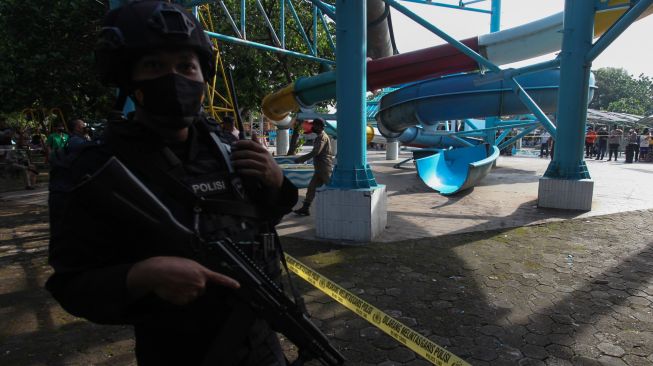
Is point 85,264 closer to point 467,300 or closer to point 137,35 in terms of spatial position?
point 137,35

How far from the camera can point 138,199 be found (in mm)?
1005

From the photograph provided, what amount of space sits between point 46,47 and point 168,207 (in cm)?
1330

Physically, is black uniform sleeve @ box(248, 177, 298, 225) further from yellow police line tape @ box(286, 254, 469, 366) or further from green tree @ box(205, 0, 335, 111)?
green tree @ box(205, 0, 335, 111)

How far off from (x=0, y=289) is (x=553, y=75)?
9936 mm

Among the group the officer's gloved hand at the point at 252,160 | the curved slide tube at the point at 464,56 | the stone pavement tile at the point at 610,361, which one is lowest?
the stone pavement tile at the point at 610,361

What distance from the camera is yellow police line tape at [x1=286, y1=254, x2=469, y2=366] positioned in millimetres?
2320

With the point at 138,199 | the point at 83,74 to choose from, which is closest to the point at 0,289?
the point at 138,199

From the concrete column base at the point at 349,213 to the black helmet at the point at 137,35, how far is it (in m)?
3.92

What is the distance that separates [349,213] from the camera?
504 cm

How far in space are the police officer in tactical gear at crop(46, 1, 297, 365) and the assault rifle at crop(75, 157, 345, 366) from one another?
20 mm

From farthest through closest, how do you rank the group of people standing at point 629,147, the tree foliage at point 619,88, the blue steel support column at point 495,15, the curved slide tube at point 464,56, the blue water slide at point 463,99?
1. the tree foliage at point 619,88
2. the group of people standing at point 629,147
3. the blue steel support column at point 495,15
4. the blue water slide at point 463,99
5. the curved slide tube at point 464,56

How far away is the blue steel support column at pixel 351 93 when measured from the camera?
4.91 m

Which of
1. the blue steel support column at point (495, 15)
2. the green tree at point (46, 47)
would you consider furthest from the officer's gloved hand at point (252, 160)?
the green tree at point (46, 47)

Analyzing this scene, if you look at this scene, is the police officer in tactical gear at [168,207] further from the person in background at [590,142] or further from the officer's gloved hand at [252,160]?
the person in background at [590,142]
